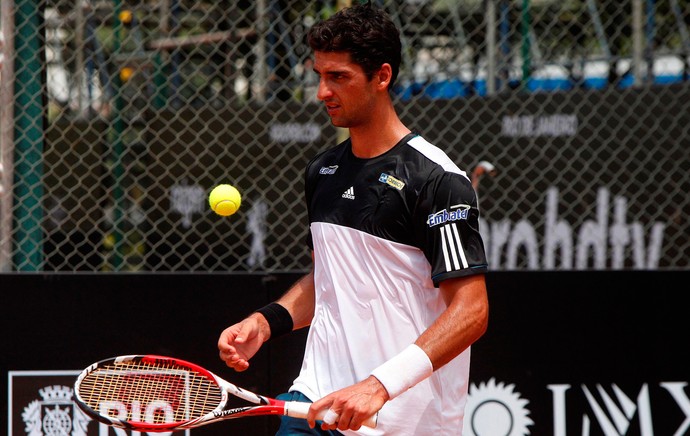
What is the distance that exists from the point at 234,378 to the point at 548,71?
3723 millimetres

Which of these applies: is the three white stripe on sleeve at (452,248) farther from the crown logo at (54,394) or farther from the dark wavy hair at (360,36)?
the crown logo at (54,394)

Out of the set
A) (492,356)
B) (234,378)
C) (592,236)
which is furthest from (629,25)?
(234,378)

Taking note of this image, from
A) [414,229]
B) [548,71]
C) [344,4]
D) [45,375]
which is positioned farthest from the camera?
[548,71]

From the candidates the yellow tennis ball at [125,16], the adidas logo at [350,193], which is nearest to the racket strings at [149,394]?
the adidas logo at [350,193]

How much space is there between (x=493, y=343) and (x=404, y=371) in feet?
6.19

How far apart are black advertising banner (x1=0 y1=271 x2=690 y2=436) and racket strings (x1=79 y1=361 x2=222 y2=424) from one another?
0.45 m

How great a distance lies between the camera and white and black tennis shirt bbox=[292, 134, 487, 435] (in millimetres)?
2629

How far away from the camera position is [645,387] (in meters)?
4.23

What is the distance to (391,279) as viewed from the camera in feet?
8.75

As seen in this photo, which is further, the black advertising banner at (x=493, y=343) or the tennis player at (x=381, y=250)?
the black advertising banner at (x=493, y=343)

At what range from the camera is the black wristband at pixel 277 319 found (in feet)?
9.63

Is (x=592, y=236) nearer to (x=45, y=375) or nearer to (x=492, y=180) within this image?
(x=492, y=180)

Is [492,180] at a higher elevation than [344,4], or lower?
lower

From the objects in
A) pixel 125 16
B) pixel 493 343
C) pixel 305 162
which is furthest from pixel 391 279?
pixel 125 16
